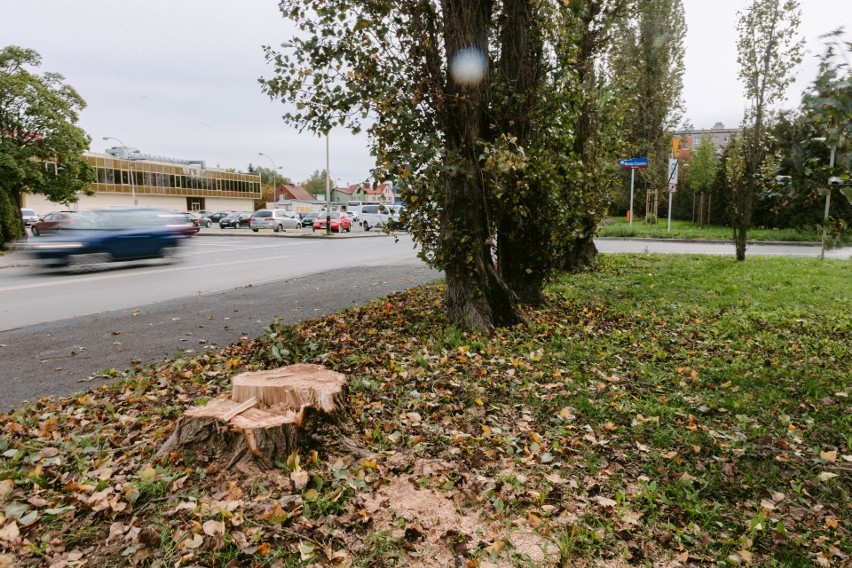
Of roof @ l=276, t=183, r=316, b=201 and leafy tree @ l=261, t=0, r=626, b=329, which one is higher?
roof @ l=276, t=183, r=316, b=201

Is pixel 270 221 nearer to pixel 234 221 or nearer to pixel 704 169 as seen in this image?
pixel 234 221

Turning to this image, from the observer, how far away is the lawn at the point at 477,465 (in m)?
2.77

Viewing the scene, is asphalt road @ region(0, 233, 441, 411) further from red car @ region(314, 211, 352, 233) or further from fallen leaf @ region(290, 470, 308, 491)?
red car @ region(314, 211, 352, 233)

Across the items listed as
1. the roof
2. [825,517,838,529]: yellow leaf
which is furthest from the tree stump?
the roof

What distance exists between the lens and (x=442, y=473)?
3.45m

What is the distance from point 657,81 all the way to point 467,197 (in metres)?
31.6

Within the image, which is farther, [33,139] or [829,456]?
[33,139]

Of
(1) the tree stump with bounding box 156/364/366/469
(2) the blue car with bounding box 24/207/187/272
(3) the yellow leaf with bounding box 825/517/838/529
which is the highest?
(2) the blue car with bounding box 24/207/187/272

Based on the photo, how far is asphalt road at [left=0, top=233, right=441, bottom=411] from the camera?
5.51 meters

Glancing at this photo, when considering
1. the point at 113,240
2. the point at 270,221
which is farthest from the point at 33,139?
the point at 270,221

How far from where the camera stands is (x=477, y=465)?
3.60 metres

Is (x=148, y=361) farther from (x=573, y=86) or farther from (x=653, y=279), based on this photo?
(x=653, y=279)

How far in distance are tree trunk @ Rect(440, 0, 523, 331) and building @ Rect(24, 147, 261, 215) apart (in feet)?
191

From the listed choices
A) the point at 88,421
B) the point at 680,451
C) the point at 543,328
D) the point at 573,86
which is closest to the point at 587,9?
the point at 573,86
